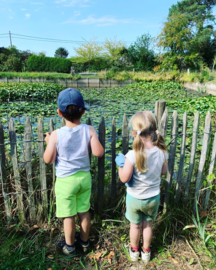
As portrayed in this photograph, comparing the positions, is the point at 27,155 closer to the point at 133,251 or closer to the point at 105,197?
the point at 105,197

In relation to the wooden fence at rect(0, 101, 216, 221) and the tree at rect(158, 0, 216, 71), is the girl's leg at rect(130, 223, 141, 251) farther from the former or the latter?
the tree at rect(158, 0, 216, 71)

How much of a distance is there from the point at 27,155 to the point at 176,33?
2207 centimetres

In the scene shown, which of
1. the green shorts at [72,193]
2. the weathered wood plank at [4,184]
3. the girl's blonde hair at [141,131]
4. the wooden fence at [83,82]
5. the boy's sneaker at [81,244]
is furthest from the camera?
the wooden fence at [83,82]

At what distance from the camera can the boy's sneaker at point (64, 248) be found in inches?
64.8

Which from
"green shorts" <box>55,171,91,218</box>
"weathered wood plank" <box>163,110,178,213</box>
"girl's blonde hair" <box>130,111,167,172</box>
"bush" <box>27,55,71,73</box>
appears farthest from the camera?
"bush" <box>27,55,71,73</box>

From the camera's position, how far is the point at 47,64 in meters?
26.4

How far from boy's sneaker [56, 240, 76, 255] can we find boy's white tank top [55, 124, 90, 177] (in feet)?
2.07

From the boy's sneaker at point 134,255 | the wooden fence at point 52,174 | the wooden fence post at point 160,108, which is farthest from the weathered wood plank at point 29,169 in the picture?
the wooden fence post at point 160,108

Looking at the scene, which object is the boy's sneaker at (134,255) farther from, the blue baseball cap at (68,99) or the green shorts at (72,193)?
the blue baseball cap at (68,99)

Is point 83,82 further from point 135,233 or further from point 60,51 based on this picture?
point 60,51

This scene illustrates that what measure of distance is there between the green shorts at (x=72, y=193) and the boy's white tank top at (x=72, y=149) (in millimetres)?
51

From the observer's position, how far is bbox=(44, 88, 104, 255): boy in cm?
A: 144

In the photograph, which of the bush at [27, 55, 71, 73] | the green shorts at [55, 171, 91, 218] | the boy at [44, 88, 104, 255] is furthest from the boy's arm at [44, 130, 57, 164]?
the bush at [27, 55, 71, 73]

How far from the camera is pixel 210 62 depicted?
2628cm
